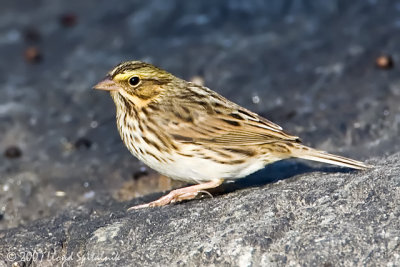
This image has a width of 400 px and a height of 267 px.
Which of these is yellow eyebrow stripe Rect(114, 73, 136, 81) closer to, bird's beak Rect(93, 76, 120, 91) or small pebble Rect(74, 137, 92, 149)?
bird's beak Rect(93, 76, 120, 91)

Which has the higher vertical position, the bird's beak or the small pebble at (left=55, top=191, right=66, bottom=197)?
→ the bird's beak

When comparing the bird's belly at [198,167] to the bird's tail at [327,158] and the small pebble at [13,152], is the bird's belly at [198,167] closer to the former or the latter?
the bird's tail at [327,158]

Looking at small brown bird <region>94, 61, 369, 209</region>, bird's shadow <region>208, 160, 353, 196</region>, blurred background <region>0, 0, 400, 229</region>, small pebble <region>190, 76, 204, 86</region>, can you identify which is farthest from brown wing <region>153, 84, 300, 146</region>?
small pebble <region>190, 76, 204, 86</region>

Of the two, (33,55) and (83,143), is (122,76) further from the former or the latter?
(33,55)

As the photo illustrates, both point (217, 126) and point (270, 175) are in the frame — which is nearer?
point (217, 126)

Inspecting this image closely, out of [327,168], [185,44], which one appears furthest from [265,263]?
[185,44]

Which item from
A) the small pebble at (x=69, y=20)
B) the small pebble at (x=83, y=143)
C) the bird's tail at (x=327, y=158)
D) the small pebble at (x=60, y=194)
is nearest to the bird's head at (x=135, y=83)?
the bird's tail at (x=327, y=158)

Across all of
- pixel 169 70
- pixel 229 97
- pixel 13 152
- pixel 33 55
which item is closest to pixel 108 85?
pixel 13 152
